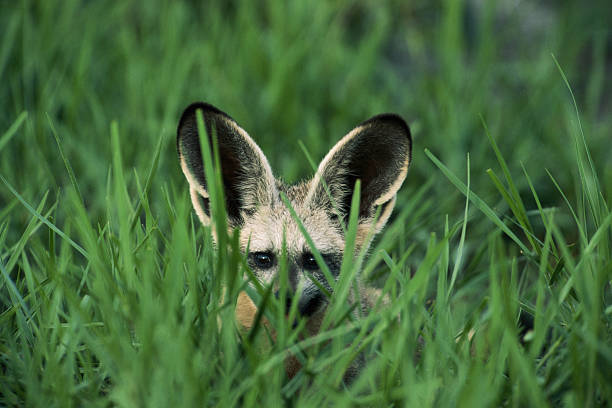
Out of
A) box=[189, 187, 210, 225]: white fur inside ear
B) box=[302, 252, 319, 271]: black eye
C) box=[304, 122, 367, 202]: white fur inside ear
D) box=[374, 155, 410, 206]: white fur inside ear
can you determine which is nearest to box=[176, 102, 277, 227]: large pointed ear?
box=[189, 187, 210, 225]: white fur inside ear

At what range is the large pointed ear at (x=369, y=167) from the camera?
117 inches

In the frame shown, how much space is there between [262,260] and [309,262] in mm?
Result: 216

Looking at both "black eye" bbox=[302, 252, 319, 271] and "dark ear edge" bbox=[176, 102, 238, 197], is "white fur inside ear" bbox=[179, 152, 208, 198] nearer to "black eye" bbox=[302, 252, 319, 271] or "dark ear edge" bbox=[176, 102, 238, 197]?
"dark ear edge" bbox=[176, 102, 238, 197]

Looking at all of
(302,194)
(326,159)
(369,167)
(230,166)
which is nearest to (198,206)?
(230,166)

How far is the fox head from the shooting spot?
289 centimetres

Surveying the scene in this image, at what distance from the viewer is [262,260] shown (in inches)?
116

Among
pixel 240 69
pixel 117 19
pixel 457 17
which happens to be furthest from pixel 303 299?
pixel 117 19

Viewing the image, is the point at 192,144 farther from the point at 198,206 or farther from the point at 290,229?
the point at 290,229

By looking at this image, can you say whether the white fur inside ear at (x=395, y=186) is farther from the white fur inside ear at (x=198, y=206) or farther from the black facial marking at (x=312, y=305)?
the white fur inside ear at (x=198, y=206)

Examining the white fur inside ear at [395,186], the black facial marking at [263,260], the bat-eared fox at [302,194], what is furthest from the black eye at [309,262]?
the white fur inside ear at [395,186]

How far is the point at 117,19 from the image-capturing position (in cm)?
578

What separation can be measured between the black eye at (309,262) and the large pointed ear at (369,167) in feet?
0.88

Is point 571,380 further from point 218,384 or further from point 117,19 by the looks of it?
point 117,19

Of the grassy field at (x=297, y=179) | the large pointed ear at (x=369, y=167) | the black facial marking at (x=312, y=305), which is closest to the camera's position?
the grassy field at (x=297, y=179)
